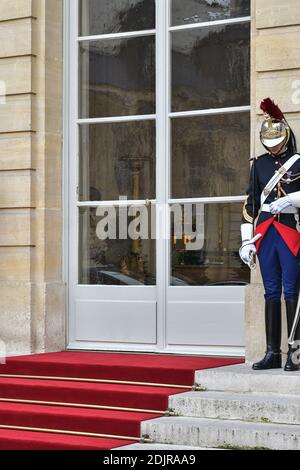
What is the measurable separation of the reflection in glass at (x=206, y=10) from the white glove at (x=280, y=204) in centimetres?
209

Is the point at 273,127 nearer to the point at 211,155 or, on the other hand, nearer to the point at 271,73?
the point at 271,73

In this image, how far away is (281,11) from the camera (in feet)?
25.4

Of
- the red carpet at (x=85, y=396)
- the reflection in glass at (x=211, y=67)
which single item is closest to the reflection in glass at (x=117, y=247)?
the red carpet at (x=85, y=396)

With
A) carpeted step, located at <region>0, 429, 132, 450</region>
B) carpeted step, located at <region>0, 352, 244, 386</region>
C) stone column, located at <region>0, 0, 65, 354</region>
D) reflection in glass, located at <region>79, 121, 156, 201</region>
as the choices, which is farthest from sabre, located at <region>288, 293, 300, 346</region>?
stone column, located at <region>0, 0, 65, 354</region>

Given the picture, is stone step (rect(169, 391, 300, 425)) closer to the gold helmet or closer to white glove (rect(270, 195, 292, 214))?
white glove (rect(270, 195, 292, 214))

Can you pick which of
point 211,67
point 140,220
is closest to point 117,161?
point 140,220

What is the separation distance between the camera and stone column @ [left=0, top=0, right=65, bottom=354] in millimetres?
9016

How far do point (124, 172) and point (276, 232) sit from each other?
7.44ft

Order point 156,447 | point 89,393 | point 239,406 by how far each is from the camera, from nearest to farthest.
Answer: point 156,447, point 239,406, point 89,393

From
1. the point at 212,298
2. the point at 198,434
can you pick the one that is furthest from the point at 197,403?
the point at 212,298

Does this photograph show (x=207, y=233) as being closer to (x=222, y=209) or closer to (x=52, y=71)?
(x=222, y=209)

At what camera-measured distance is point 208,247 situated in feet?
28.4

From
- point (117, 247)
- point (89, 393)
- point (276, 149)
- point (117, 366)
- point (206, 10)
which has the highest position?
point (206, 10)

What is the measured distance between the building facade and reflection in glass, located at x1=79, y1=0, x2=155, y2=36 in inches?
0.5
